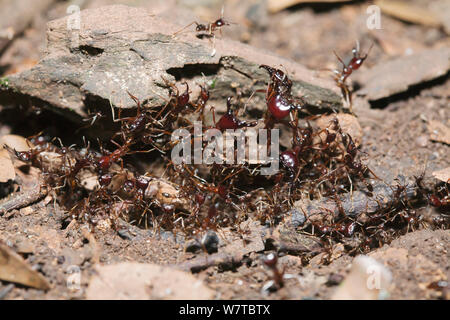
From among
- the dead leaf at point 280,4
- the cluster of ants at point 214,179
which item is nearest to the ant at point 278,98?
the cluster of ants at point 214,179

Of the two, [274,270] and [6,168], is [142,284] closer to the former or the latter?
[274,270]

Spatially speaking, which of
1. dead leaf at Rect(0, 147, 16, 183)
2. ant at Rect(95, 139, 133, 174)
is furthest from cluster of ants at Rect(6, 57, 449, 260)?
dead leaf at Rect(0, 147, 16, 183)

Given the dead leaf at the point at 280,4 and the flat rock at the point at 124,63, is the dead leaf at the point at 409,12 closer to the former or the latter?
the dead leaf at the point at 280,4

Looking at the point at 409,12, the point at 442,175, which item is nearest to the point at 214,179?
the point at 442,175

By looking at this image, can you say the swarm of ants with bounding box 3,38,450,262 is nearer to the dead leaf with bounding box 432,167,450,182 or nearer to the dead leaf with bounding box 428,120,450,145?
the dead leaf with bounding box 432,167,450,182

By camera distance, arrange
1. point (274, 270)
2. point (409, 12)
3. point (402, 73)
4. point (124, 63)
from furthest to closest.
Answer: point (409, 12) → point (402, 73) → point (124, 63) → point (274, 270)

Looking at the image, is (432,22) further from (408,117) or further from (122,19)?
(122,19)
